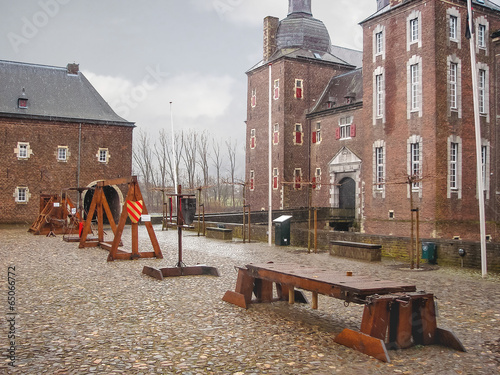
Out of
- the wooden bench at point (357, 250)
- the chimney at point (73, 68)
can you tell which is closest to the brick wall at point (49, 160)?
the chimney at point (73, 68)

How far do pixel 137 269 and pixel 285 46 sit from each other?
29475mm

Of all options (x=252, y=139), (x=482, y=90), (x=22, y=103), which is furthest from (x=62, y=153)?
(x=482, y=90)

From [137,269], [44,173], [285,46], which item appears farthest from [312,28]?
[137,269]

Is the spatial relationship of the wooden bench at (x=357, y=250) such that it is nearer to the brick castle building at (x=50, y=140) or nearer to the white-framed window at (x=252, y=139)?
the brick castle building at (x=50, y=140)

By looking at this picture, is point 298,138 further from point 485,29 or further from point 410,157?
point 485,29

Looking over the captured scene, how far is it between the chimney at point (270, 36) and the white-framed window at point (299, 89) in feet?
12.1

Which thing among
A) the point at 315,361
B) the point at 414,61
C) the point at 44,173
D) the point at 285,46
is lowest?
the point at 315,361

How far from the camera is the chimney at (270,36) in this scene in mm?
38844

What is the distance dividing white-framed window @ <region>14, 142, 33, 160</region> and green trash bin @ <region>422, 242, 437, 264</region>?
25.6m

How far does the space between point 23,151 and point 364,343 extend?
99.4 ft

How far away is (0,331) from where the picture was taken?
6.15 meters

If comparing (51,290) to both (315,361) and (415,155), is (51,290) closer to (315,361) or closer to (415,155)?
(315,361)

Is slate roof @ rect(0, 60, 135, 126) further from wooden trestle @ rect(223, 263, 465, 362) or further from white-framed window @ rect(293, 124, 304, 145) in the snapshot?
wooden trestle @ rect(223, 263, 465, 362)

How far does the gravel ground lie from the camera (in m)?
5.01
